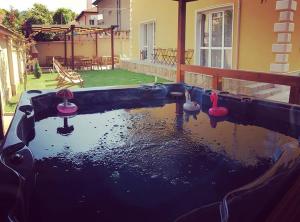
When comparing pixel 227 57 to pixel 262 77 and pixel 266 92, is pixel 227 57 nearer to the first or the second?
pixel 266 92

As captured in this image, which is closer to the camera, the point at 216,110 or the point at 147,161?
the point at 147,161

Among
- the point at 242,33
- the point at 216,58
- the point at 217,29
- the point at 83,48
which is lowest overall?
A: the point at 216,58

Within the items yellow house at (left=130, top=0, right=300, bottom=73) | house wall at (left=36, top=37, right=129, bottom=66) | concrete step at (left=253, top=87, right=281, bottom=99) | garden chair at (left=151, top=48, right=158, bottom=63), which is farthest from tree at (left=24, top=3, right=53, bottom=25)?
concrete step at (left=253, top=87, right=281, bottom=99)

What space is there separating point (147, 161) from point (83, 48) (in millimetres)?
20571

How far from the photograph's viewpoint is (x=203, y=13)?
10.4 m

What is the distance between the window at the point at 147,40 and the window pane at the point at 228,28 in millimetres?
5457

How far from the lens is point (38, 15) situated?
28125 millimetres

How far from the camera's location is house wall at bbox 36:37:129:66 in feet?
70.5

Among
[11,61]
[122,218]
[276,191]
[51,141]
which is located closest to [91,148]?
[51,141]

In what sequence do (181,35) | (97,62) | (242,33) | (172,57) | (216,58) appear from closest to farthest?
(181,35)
(242,33)
(216,58)
(172,57)
(97,62)

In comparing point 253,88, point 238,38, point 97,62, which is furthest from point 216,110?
point 97,62

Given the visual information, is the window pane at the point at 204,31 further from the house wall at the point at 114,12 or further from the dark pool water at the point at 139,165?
the house wall at the point at 114,12

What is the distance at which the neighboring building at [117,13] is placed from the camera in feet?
79.1

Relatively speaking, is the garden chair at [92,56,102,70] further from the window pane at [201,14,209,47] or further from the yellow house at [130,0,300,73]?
the window pane at [201,14,209,47]
